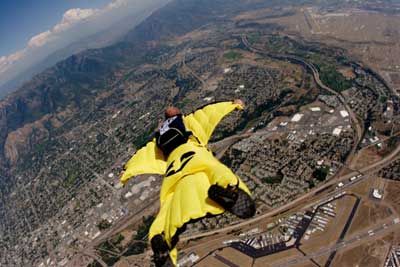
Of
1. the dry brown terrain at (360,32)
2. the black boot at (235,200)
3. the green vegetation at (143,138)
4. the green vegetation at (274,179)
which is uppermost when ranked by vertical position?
the black boot at (235,200)

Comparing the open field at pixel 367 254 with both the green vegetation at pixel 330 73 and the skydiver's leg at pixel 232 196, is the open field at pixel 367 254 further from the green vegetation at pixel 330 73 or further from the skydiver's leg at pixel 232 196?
the green vegetation at pixel 330 73

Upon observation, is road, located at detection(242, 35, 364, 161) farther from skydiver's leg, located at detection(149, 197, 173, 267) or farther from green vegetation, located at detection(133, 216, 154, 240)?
skydiver's leg, located at detection(149, 197, 173, 267)

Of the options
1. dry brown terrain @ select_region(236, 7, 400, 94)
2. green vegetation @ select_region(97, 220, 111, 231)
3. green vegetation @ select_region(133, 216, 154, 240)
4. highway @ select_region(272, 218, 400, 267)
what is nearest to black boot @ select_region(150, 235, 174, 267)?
highway @ select_region(272, 218, 400, 267)

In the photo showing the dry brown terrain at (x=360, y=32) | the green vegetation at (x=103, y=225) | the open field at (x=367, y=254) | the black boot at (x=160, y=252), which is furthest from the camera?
the dry brown terrain at (x=360, y=32)

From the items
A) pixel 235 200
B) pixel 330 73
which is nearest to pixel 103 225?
pixel 235 200

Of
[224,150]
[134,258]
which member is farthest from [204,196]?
[224,150]

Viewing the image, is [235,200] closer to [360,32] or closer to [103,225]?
[103,225]

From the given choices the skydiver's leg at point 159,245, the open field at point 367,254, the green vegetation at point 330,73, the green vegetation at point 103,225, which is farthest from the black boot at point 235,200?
the green vegetation at point 330,73
